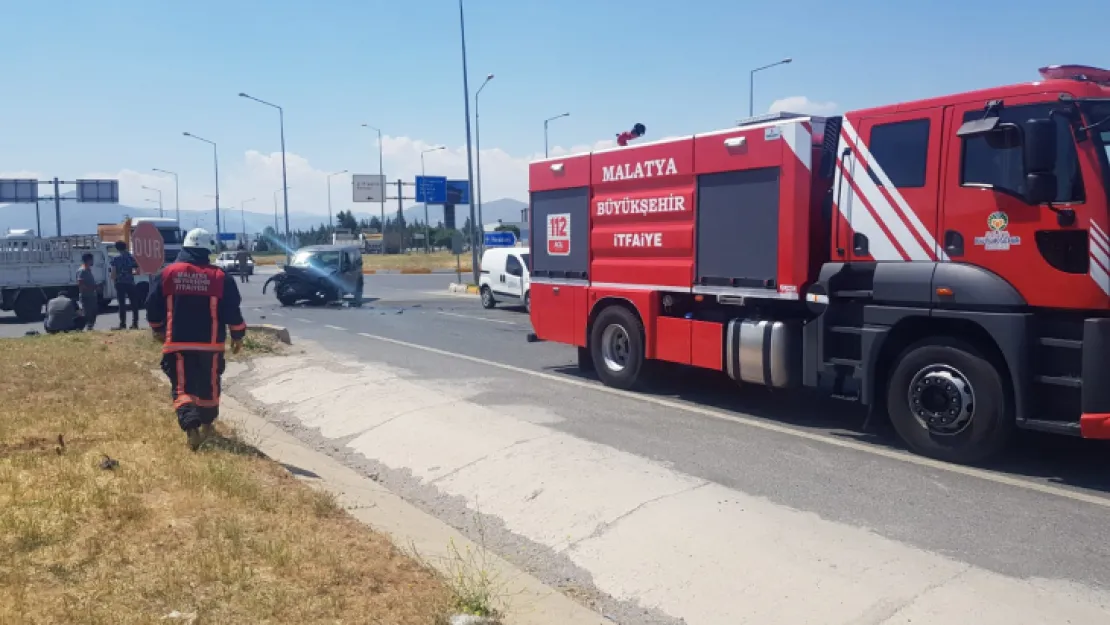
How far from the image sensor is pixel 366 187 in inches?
3285

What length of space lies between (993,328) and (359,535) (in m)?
4.82

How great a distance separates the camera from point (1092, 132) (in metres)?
6.74

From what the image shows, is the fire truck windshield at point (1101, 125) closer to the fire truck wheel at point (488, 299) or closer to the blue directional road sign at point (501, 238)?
the fire truck wheel at point (488, 299)

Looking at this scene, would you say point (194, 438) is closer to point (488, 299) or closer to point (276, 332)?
point (276, 332)

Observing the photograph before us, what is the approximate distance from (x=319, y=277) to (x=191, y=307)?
21.3 meters

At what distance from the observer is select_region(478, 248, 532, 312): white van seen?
1003 inches

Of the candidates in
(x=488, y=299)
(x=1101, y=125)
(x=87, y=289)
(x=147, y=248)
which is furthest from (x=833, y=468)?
(x=488, y=299)

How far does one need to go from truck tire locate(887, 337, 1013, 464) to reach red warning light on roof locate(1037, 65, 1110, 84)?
2132 millimetres

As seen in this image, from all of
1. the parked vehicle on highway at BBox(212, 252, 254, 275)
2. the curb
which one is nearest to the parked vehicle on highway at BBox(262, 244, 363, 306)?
the curb

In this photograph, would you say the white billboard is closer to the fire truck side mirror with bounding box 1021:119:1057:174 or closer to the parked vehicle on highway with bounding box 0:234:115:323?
the parked vehicle on highway with bounding box 0:234:115:323

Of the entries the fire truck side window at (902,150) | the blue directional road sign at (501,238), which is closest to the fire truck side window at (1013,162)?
the fire truck side window at (902,150)

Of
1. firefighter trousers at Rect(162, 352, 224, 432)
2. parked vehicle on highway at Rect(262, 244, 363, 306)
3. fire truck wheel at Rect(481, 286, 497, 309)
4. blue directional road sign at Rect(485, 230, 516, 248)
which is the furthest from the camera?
blue directional road sign at Rect(485, 230, 516, 248)

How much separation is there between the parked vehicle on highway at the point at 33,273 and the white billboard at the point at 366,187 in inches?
2203

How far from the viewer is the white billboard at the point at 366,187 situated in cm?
8262
